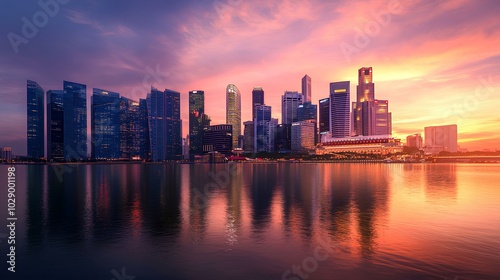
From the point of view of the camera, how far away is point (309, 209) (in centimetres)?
4819

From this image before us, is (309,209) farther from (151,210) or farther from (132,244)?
(132,244)

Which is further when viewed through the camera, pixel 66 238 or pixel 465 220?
pixel 465 220

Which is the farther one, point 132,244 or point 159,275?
point 132,244

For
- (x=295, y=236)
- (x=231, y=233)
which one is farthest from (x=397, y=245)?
(x=231, y=233)

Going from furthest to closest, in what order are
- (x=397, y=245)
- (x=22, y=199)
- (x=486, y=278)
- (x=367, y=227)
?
(x=22, y=199) → (x=367, y=227) → (x=397, y=245) → (x=486, y=278)

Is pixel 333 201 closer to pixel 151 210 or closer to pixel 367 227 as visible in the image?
pixel 367 227

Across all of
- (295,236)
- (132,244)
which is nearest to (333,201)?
(295,236)

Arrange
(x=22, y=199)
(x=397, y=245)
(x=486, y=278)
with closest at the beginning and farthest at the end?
(x=486, y=278)
(x=397, y=245)
(x=22, y=199)

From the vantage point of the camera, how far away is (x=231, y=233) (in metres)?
33.9

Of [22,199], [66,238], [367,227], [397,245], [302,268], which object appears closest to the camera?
[302,268]

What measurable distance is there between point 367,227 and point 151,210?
102 ft

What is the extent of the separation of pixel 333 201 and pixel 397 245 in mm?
26654

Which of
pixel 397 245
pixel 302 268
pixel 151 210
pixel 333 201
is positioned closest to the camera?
pixel 302 268

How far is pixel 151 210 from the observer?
4769cm
